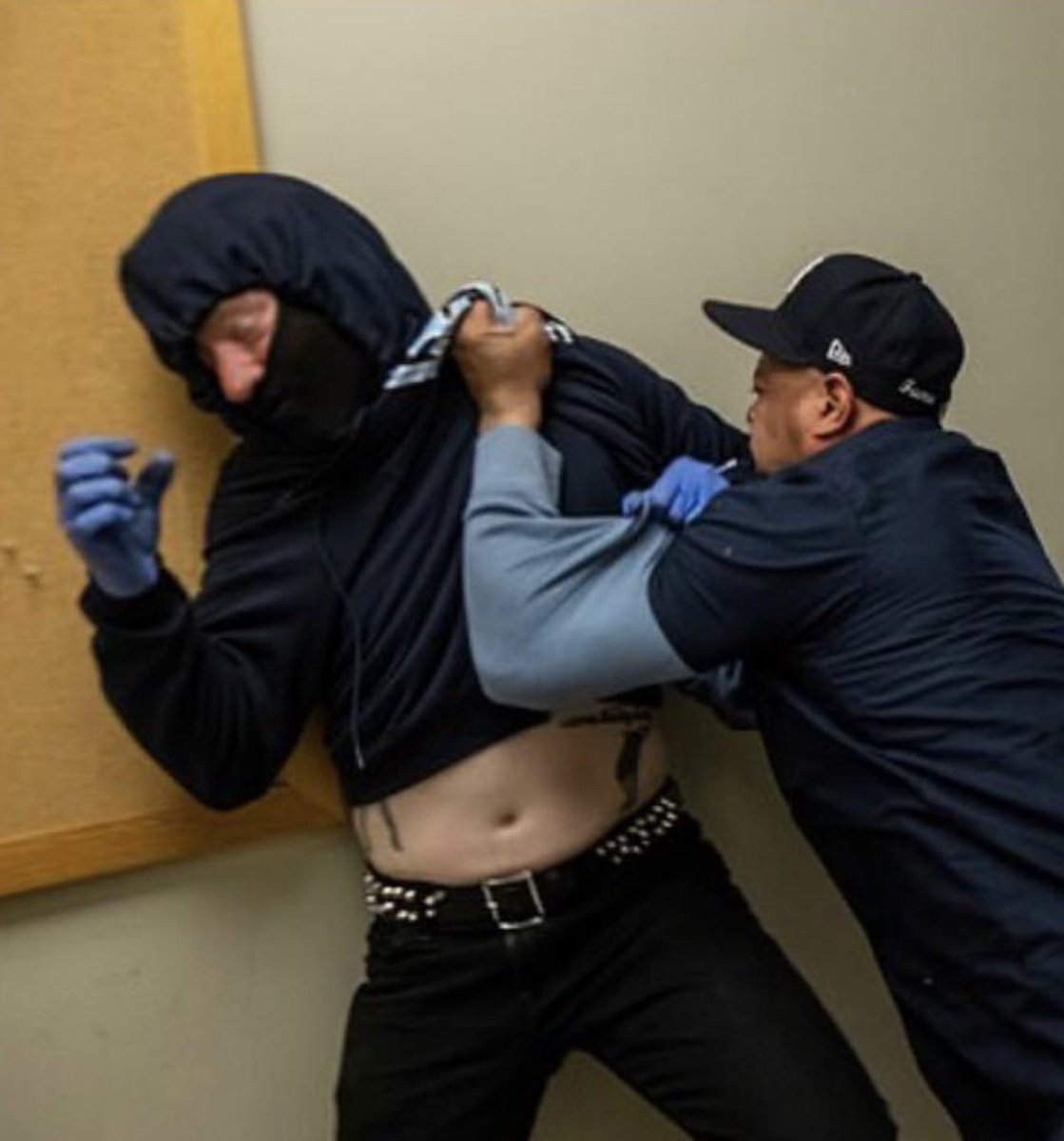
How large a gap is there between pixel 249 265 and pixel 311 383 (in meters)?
0.12

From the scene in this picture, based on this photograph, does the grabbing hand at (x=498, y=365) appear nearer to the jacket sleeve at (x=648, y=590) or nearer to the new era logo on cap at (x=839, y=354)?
the jacket sleeve at (x=648, y=590)

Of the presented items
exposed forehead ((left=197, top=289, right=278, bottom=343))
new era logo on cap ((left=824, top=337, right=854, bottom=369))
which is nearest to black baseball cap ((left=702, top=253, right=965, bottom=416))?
new era logo on cap ((left=824, top=337, right=854, bottom=369))

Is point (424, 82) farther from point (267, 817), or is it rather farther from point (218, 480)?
point (267, 817)

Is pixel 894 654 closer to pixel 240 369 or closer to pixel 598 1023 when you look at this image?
pixel 598 1023

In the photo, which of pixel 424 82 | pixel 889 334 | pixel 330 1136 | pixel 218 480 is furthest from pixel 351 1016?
pixel 424 82

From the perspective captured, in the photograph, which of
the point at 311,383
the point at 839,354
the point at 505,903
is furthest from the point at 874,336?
the point at 505,903

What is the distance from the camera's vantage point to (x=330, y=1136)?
1.74 m

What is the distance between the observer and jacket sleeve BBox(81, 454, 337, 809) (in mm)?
1402

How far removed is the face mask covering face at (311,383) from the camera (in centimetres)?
146

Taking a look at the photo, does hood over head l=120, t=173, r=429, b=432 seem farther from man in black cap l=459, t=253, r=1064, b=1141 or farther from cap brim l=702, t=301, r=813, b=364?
cap brim l=702, t=301, r=813, b=364

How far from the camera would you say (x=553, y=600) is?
1.37 metres

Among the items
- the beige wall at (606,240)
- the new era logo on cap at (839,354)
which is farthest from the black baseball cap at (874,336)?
the beige wall at (606,240)

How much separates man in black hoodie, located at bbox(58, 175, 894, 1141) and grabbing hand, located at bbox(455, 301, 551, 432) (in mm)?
43

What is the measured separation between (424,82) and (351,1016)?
0.94m
